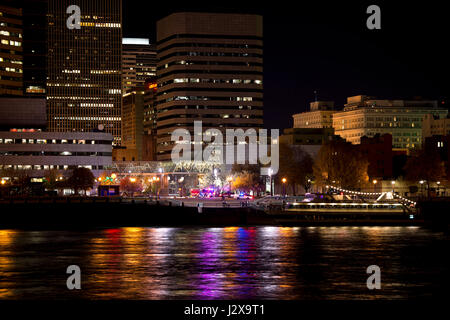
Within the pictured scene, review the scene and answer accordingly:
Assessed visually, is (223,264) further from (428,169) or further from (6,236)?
(428,169)

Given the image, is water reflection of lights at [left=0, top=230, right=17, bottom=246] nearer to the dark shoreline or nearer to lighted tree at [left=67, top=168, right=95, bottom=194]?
the dark shoreline

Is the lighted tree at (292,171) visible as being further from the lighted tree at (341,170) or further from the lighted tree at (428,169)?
the lighted tree at (428,169)

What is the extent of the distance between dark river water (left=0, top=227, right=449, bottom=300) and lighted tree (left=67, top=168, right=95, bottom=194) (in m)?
93.7

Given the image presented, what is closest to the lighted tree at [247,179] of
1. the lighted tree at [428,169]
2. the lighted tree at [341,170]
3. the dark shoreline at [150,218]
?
the lighted tree at [341,170]

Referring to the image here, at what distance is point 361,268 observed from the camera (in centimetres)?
6125

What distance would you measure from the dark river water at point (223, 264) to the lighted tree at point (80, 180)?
93668 mm

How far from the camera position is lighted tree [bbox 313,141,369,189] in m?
165

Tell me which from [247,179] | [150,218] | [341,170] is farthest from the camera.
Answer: [247,179]

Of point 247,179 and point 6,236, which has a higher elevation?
point 247,179

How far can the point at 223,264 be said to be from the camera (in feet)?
206

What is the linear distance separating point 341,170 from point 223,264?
10513 cm

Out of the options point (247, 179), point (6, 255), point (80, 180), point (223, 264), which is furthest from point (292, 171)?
point (223, 264)

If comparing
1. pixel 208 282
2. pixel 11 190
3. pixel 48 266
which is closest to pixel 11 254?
pixel 48 266
